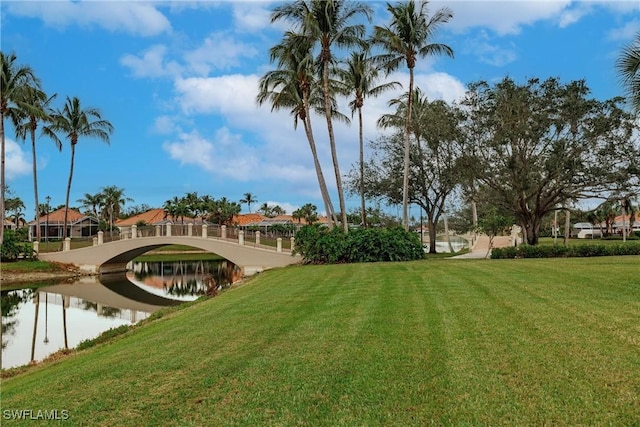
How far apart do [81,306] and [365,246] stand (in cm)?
1368

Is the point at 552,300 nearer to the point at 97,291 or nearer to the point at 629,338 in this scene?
the point at 629,338

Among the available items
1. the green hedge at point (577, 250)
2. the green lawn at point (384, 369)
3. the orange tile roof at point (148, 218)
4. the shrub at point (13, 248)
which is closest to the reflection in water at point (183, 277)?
the shrub at point (13, 248)

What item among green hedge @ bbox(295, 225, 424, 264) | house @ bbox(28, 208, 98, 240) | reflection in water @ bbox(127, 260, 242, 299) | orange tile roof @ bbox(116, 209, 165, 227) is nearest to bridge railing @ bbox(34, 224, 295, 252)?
reflection in water @ bbox(127, 260, 242, 299)

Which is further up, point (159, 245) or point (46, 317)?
point (159, 245)

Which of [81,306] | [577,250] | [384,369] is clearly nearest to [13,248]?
[81,306]

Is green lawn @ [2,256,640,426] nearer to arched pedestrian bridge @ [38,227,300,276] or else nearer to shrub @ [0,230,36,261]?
arched pedestrian bridge @ [38,227,300,276]

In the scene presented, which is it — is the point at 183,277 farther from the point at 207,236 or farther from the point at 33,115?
the point at 33,115

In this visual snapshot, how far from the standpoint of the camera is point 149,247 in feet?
129

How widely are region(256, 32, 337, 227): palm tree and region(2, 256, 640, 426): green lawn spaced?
18332 millimetres

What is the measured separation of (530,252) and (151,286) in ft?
77.4

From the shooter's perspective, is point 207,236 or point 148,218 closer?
point 207,236

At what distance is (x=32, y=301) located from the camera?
2503 centimetres

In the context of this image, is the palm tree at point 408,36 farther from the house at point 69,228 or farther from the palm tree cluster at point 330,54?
the house at point 69,228

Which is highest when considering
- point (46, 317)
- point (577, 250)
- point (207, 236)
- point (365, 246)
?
point (207, 236)
